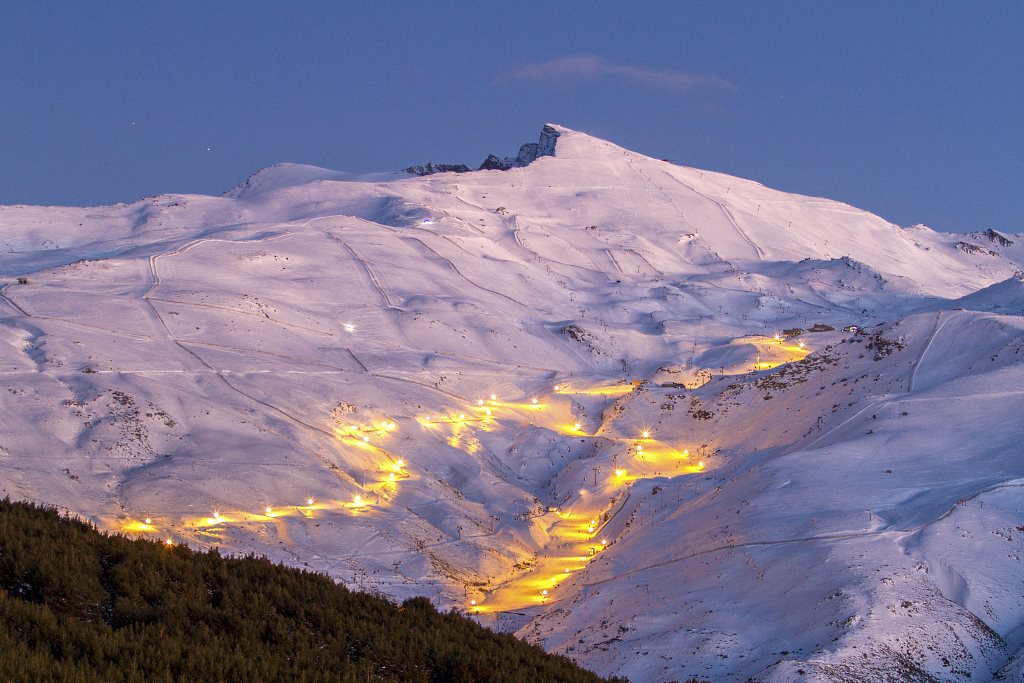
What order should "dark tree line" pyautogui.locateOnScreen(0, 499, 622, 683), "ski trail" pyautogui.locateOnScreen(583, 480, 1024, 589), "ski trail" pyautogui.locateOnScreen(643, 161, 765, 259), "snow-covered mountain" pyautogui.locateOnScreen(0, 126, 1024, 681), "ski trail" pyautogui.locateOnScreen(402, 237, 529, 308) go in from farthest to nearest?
"ski trail" pyautogui.locateOnScreen(643, 161, 765, 259), "ski trail" pyautogui.locateOnScreen(402, 237, 529, 308), "ski trail" pyautogui.locateOnScreen(583, 480, 1024, 589), "snow-covered mountain" pyautogui.locateOnScreen(0, 126, 1024, 681), "dark tree line" pyautogui.locateOnScreen(0, 499, 622, 683)

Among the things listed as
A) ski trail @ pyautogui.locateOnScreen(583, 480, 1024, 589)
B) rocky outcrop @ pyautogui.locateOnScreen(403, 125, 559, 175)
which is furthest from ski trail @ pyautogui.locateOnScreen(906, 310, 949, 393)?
rocky outcrop @ pyautogui.locateOnScreen(403, 125, 559, 175)

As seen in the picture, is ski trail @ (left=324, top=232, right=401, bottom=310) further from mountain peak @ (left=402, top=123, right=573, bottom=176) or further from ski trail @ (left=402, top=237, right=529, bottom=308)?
mountain peak @ (left=402, top=123, right=573, bottom=176)

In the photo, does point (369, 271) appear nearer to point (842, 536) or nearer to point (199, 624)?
point (842, 536)

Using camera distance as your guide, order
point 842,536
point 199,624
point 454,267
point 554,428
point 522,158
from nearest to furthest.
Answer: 1. point 199,624
2. point 842,536
3. point 554,428
4. point 454,267
5. point 522,158

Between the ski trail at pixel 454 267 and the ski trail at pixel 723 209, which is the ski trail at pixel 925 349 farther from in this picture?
the ski trail at pixel 723 209

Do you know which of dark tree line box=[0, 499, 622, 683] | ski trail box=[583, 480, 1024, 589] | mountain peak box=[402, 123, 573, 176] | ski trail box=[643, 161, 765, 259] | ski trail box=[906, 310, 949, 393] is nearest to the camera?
dark tree line box=[0, 499, 622, 683]

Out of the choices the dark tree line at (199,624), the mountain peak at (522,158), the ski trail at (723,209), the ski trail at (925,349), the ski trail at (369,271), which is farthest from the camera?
the mountain peak at (522,158)

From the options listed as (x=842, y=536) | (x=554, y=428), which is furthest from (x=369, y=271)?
(x=842, y=536)

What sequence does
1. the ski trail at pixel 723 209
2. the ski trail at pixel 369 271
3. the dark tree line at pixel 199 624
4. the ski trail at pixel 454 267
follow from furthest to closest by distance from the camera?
the ski trail at pixel 723 209 → the ski trail at pixel 454 267 → the ski trail at pixel 369 271 → the dark tree line at pixel 199 624

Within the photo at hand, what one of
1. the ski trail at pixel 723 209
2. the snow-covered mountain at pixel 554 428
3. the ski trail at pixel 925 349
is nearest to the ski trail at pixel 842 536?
the snow-covered mountain at pixel 554 428

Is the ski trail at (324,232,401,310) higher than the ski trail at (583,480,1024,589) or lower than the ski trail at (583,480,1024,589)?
lower
